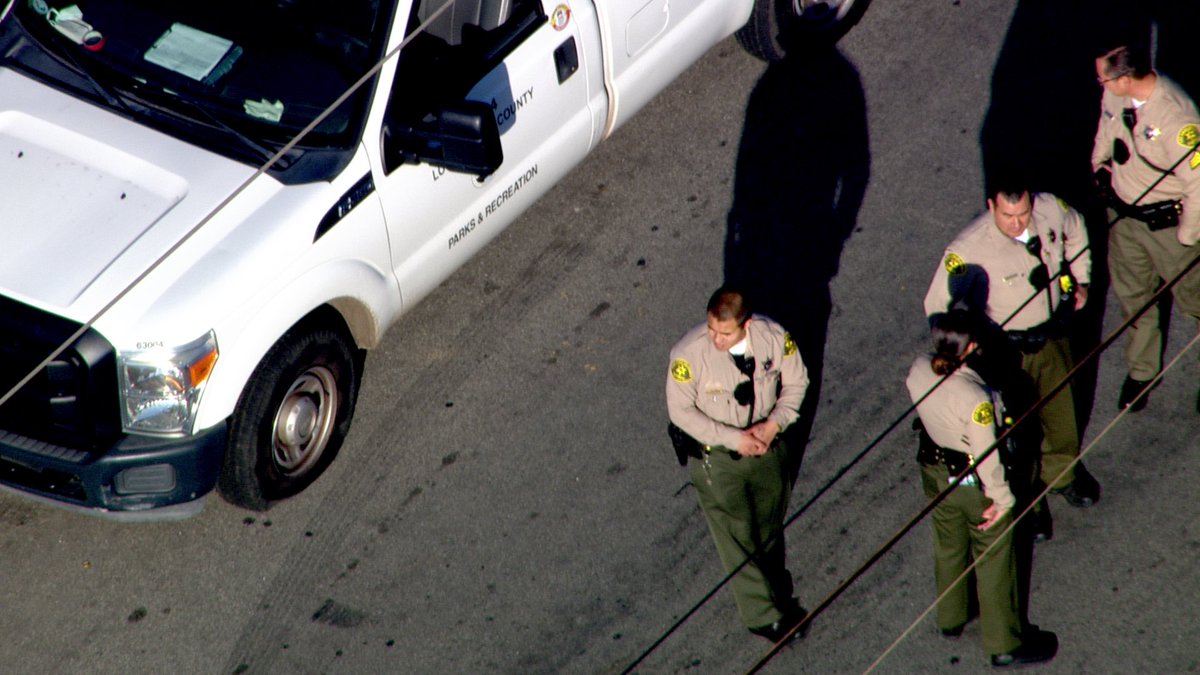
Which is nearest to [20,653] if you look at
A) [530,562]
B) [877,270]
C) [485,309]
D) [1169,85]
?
[530,562]

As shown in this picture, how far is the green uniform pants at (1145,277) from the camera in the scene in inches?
273

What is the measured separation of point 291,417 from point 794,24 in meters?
3.83

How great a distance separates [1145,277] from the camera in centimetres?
718

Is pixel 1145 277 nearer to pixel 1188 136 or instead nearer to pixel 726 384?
pixel 1188 136

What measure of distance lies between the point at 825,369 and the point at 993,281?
1.34m

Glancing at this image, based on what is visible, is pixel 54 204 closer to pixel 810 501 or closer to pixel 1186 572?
pixel 810 501

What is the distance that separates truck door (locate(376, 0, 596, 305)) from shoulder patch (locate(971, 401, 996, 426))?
89.2 inches

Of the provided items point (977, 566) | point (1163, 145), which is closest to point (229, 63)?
point (977, 566)

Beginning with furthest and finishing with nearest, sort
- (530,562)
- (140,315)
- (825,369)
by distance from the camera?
(825,369)
(530,562)
(140,315)

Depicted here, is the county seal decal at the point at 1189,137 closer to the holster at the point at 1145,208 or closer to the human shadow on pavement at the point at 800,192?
the holster at the point at 1145,208

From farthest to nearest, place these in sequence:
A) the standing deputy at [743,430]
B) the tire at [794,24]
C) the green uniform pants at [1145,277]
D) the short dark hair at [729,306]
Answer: the tire at [794,24], the green uniform pants at [1145,277], the standing deputy at [743,430], the short dark hair at [729,306]

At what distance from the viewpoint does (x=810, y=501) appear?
7148 millimetres

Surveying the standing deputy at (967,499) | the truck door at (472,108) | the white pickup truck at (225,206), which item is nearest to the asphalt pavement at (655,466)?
the standing deputy at (967,499)

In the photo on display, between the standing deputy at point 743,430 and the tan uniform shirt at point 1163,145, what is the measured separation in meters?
1.85
